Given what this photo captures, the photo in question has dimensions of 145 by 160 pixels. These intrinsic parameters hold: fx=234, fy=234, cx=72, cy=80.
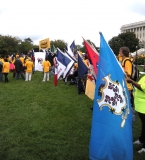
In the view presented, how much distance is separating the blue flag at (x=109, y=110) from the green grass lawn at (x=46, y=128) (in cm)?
125

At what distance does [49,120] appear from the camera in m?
6.72

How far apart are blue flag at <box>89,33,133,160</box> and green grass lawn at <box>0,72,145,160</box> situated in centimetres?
125

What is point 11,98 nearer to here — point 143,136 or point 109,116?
point 143,136

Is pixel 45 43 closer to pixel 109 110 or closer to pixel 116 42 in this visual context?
pixel 109 110

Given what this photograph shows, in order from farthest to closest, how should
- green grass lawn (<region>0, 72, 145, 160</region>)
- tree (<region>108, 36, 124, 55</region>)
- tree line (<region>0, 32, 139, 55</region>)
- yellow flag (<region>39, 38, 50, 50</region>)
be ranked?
tree (<region>108, 36, 124, 55</region>), tree line (<region>0, 32, 139, 55</region>), yellow flag (<region>39, 38, 50, 50</region>), green grass lawn (<region>0, 72, 145, 160</region>)

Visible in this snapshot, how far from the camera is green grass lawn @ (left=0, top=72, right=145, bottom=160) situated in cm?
468

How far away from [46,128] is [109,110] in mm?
3026

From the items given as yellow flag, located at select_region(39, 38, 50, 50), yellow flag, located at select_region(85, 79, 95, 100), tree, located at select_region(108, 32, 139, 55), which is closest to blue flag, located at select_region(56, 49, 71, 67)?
yellow flag, located at select_region(85, 79, 95, 100)

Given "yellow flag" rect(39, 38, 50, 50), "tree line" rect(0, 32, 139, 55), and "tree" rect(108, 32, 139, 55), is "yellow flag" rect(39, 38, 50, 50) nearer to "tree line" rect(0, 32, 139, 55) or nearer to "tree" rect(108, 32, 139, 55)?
"tree line" rect(0, 32, 139, 55)

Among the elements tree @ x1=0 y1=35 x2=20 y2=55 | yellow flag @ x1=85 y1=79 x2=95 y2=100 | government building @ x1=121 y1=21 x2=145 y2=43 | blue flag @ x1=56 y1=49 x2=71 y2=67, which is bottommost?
yellow flag @ x1=85 y1=79 x2=95 y2=100

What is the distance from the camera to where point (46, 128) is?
602 cm

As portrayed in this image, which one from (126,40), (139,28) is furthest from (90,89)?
(139,28)

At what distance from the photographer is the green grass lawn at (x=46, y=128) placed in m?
4.68

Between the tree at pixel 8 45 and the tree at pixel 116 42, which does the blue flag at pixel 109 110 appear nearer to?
the tree at pixel 8 45
